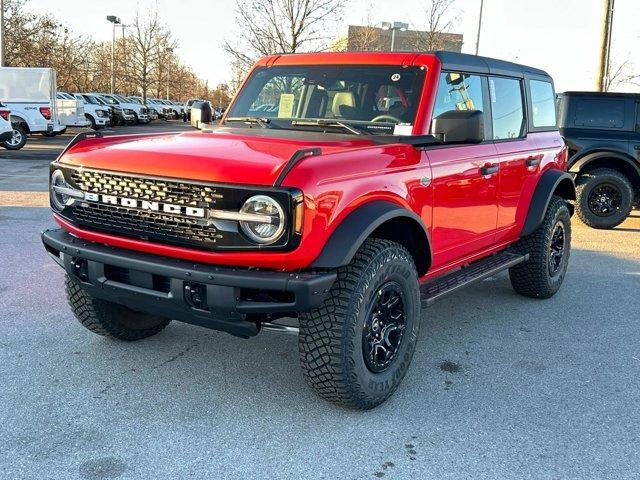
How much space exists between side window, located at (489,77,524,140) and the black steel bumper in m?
2.40

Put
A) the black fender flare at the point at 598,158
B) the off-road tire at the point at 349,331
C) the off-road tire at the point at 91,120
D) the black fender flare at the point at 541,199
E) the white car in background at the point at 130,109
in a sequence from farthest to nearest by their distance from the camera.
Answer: the white car in background at the point at 130,109 → the off-road tire at the point at 91,120 → the black fender flare at the point at 598,158 → the black fender flare at the point at 541,199 → the off-road tire at the point at 349,331

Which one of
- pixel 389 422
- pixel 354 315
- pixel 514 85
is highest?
pixel 514 85

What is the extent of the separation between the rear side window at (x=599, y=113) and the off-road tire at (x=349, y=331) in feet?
23.3

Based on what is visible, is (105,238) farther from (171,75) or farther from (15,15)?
(171,75)

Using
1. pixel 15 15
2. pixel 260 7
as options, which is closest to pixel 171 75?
pixel 15 15

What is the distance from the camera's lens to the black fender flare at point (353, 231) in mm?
2951

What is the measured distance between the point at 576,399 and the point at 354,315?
1.49 metres

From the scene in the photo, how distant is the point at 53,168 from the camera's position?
3607 millimetres

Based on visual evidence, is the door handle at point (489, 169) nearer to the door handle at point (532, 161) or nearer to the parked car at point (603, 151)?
the door handle at point (532, 161)

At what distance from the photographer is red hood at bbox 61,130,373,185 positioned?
292 centimetres

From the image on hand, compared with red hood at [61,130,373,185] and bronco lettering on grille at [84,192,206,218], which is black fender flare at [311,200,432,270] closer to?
red hood at [61,130,373,185]

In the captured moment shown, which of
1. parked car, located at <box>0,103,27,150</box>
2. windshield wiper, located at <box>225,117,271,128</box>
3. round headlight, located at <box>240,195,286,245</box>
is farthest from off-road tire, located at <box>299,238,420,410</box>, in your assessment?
parked car, located at <box>0,103,27,150</box>

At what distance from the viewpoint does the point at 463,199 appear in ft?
13.5

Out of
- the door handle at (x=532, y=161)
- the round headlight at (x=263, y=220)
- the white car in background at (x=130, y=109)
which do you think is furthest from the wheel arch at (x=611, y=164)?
the white car in background at (x=130, y=109)
